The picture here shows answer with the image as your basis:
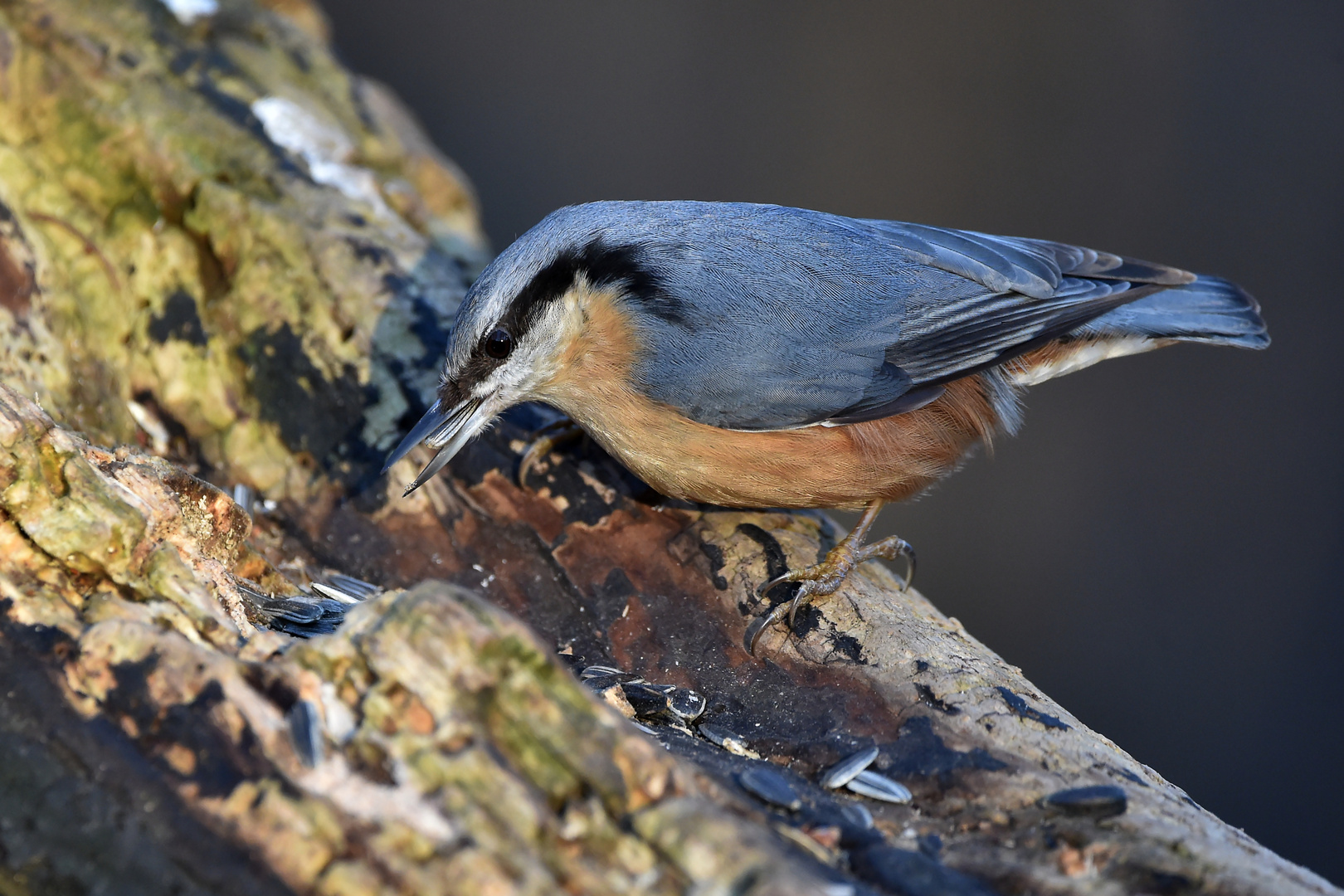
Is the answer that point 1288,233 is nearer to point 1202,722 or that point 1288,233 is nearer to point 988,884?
point 1202,722

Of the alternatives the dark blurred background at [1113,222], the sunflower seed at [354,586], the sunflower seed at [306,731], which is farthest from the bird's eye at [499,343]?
the dark blurred background at [1113,222]

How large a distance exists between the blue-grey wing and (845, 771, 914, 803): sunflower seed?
41.4 inches

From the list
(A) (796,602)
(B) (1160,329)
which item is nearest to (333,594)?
(A) (796,602)

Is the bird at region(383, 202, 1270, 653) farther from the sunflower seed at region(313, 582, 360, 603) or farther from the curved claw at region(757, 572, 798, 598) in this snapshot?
the sunflower seed at region(313, 582, 360, 603)

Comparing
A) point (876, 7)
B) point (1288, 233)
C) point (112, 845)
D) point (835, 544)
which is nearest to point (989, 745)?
point (835, 544)

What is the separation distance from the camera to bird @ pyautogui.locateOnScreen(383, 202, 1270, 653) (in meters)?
2.85

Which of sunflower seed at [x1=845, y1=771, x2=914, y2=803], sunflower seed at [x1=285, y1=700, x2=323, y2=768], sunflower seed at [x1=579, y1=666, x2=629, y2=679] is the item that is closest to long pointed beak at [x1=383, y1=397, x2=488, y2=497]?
sunflower seed at [x1=579, y1=666, x2=629, y2=679]

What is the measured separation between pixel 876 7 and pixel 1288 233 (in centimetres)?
293

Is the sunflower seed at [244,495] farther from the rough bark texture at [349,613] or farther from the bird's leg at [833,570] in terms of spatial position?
the bird's leg at [833,570]

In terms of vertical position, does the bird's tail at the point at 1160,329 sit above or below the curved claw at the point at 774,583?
above

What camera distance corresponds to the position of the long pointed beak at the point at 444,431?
2883 mm

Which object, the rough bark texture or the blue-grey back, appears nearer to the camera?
the rough bark texture

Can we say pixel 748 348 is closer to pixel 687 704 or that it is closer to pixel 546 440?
pixel 546 440

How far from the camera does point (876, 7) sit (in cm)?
682
